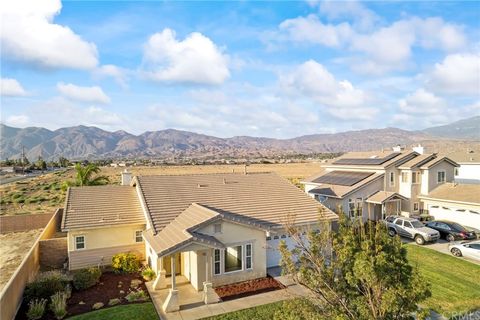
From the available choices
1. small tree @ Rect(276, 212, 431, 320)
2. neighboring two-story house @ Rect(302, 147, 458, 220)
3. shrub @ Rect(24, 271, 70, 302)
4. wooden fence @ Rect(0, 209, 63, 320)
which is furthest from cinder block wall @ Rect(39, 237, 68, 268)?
neighboring two-story house @ Rect(302, 147, 458, 220)

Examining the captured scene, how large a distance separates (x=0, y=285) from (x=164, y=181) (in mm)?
10508

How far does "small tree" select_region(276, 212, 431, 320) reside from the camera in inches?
290

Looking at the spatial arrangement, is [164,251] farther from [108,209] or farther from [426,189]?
[426,189]

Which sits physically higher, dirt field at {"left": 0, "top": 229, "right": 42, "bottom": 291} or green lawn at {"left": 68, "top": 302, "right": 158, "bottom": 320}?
green lawn at {"left": 68, "top": 302, "right": 158, "bottom": 320}

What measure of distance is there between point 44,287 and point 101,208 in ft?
20.0

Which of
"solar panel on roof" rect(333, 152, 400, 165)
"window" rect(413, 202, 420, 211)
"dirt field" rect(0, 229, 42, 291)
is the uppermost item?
"solar panel on roof" rect(333, 152, 400, 165)

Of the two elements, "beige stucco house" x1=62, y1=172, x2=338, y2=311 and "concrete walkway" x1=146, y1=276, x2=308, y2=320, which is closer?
"concrete walkway" x1=146, y1=276, x2=308, y2=320

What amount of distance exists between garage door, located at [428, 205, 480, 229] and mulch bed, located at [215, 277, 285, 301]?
19.8 metres

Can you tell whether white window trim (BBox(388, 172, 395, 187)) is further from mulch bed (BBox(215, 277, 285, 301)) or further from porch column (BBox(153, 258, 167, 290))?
porch column (BBox(153, 258, 167, 290))

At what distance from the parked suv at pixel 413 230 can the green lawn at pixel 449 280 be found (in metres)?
1.40

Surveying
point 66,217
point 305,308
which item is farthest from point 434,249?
point 66,217

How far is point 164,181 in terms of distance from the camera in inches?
840

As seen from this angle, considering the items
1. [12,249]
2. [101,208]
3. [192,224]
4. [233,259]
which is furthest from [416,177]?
[12,249]

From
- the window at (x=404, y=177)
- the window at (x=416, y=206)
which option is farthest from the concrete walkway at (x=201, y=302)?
the window at (x=404, y=177)
